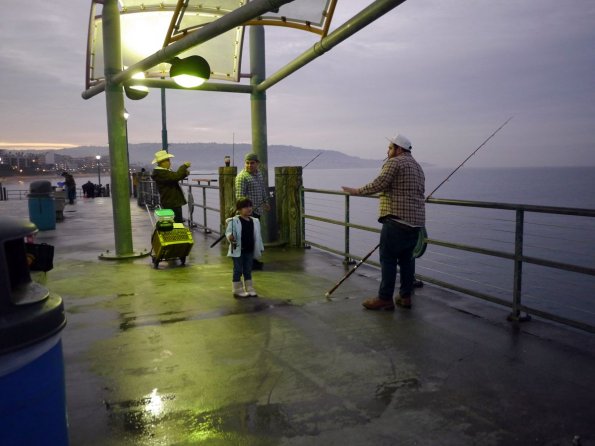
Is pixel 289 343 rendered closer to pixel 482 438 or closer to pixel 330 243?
pixel 482 438

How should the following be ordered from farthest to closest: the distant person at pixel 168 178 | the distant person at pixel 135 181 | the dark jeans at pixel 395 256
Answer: the distant person at pixel 135 181, the distant person at pixel 168 178, the dark jeans at pixel 395 256

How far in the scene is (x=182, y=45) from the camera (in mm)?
5859

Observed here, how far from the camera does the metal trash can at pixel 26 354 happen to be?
6.19ft

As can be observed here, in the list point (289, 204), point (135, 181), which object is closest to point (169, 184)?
point (289, 204)

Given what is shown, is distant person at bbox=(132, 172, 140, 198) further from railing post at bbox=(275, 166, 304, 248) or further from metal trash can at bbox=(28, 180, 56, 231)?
railing post at bbox=(275, 166, 304, 248)

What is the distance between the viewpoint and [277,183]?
9.59m

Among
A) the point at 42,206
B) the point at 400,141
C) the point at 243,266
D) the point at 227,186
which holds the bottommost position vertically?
the point at 243,266

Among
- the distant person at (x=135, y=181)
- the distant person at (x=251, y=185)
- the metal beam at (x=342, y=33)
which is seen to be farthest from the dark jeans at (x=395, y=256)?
the distant person at (x=135, y=181)

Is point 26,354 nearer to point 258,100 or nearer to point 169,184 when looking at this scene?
point 169,184

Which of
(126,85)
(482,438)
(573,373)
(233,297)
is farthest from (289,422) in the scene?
(126,85)

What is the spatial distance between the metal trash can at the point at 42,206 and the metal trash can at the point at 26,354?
12.4m

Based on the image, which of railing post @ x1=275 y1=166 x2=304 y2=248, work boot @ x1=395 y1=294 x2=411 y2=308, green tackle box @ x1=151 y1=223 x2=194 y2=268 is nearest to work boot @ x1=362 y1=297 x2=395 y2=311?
work boot @ x1=395 y1=294 x2=411 y2=308

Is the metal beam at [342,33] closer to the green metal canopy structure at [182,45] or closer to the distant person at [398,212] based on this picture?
the green metal canopy structure at [182,45]

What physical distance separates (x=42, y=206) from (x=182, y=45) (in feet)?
31.0
